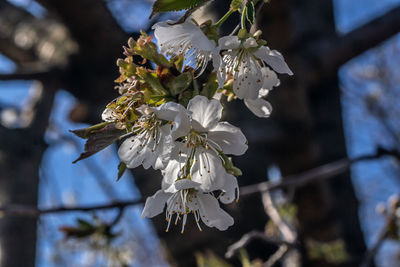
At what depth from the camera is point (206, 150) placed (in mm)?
500

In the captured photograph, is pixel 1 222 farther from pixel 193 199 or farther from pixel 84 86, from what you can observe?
pixel 193 199

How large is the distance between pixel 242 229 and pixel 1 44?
176 cm

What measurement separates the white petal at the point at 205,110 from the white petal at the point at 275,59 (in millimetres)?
111

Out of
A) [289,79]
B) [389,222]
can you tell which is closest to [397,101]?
[289,79]

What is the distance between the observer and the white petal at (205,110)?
44cm

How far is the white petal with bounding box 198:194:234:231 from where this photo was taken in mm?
537

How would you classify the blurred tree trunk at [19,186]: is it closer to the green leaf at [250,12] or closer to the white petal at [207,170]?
the white petal at [207,170]

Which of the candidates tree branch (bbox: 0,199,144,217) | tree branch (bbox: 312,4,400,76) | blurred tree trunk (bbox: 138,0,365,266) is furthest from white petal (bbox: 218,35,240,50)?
tree branch (bbox: 312,4,400,76)

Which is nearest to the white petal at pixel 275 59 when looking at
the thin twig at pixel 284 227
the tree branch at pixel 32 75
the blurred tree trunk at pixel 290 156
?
the thin twig at pixel 284 227

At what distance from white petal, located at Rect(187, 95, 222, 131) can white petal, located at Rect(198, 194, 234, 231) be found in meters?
0.12

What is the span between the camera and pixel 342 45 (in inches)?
68.8

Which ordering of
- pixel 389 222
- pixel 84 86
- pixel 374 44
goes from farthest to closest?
pixel 84 86 < pixel 374 44 < pixel 389 222

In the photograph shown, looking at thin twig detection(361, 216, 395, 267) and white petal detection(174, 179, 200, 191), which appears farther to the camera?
thin twig detection(361, 216, 395, 267)

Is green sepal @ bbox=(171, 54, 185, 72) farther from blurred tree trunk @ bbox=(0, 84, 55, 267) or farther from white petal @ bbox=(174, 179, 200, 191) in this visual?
blurred tree trunk @ bbox=(0, 84, 55, 267)
